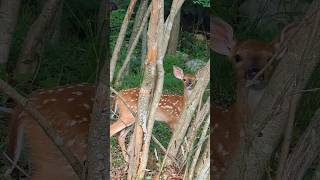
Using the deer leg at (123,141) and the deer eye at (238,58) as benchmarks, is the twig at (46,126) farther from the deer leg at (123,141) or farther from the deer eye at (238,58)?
the deer eye at (238,58)

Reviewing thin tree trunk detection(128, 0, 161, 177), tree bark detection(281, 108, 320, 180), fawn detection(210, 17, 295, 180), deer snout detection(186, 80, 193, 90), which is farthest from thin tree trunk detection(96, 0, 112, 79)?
tree bark detection(281, 108, 320, 180)

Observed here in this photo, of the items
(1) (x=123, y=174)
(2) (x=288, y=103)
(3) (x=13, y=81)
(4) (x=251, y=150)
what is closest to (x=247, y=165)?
(4) (x=251, y=150)

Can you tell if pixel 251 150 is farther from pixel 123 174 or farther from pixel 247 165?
pixel 123 174

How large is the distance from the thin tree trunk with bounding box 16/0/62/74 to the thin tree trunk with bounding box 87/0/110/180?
2.55ft

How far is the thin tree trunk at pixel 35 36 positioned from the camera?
9.20ft

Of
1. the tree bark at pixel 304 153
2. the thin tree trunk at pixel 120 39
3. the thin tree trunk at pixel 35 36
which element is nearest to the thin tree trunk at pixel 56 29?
the thin tree trunk at pixel 35 36

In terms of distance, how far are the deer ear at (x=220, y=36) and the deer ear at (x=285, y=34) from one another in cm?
16

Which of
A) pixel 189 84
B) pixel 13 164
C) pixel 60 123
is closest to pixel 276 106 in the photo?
pixel 189 84

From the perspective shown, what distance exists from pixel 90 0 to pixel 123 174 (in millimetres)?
686

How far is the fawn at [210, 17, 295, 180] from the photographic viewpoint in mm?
2293

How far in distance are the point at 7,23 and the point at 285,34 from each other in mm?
1225

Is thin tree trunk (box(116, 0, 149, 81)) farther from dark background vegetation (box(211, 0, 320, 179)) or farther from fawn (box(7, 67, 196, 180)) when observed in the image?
dark background vegetation (box(211, 0, 320, 179))

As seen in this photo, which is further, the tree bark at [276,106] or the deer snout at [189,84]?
the deer snout at [189,84]

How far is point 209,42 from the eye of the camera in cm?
222
